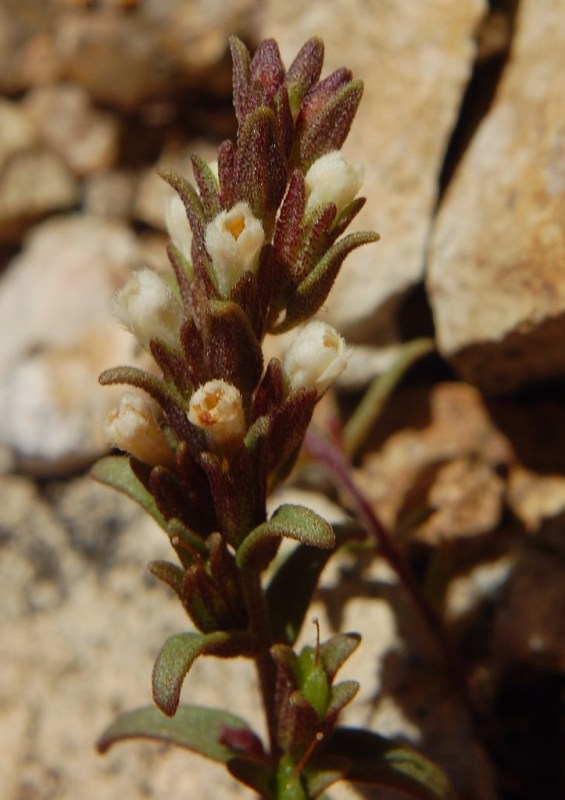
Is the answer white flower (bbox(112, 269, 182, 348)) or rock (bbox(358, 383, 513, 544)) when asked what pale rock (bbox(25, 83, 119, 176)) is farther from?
white flower (bbox(112, 269, 182, 348))

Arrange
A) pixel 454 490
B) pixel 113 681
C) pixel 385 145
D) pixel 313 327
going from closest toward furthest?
pixel 313 327 → pixel 113 681 → pixel 454 490 → pixel 385 145

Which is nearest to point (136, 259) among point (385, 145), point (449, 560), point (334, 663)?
point (385, 145)

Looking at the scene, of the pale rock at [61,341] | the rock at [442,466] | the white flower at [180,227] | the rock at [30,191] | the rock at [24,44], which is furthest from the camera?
the rock at [24,44]

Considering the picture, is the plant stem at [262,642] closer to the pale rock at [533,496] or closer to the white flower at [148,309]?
the white flower at [148,309]

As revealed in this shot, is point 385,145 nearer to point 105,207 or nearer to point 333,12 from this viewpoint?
point 333,12

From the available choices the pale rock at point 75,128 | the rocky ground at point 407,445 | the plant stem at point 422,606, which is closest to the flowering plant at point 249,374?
the plant stem at point 422,606

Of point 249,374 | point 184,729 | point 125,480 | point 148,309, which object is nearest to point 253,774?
point 184,729

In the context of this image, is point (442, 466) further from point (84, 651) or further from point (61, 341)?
point (61, 341)
